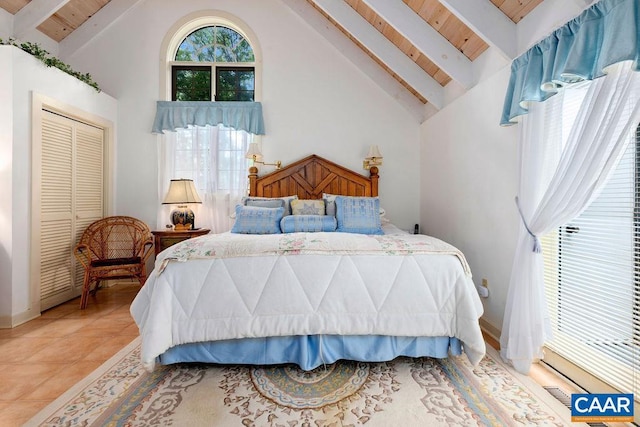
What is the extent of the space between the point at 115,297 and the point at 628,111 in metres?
4.42

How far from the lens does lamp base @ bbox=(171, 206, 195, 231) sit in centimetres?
371

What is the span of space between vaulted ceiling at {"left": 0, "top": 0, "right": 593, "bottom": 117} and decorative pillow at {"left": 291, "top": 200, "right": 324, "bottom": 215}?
5.53 ft

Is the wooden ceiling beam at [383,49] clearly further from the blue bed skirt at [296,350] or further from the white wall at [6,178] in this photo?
the white wall at [6,178]

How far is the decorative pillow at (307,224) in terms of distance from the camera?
300 centimetres

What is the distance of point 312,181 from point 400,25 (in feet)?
6.26

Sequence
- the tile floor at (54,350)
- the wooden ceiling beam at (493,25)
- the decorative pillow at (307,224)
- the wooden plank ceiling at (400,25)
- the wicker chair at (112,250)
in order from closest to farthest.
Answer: the tile floor at (54,350) < the wooden ceiling beam at (493,25) < the wooden plank ceiling at (400,25) < the decorative pillow at (307,224) < the wicker chair at (112,250)

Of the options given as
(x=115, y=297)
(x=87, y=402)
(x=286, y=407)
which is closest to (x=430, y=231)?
(x=286, y=407)

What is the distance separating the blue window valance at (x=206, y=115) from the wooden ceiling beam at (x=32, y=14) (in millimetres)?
1306

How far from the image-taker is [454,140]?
3180mm

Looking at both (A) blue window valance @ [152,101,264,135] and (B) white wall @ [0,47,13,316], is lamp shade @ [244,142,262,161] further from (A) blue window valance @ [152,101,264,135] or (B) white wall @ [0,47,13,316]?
(B) white wall @ [0,47,13,316]

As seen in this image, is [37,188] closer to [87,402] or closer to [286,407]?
[87,402]

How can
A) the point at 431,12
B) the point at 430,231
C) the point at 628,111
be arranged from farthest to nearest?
the point at 430,231
the point at 431,12
the point at 628,111

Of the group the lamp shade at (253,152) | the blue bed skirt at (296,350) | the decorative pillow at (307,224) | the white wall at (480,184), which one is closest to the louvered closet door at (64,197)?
the lamp shade at (253,152)

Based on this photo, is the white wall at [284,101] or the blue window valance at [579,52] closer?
the blue window valance at [579,52]
